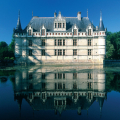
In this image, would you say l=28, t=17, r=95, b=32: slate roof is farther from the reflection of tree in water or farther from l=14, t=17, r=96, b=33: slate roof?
the reflection of tree in water

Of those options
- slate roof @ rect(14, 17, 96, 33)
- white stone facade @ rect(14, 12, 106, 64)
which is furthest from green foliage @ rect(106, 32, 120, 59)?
white stone facade @ rect(14, 12, 106, 64)

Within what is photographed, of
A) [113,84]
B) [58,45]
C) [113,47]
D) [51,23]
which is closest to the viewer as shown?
[113,84]

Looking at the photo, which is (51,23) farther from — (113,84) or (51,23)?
(113,84)

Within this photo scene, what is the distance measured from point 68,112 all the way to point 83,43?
2807 cm

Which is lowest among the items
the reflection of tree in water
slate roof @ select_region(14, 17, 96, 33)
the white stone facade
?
the reflection of tree in water

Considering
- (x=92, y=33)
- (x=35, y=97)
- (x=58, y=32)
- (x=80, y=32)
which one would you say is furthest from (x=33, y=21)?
(x=35, y=97)

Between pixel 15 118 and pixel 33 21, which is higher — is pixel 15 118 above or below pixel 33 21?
below

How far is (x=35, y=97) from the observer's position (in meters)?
5.14

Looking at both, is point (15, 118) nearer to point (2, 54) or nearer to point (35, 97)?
point (35, 97)

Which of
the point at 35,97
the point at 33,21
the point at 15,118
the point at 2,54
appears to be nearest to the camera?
the point at 15,118

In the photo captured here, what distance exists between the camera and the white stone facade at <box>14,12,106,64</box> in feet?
99.1

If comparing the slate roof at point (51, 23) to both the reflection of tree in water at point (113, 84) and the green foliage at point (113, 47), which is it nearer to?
the green foliage at point (113, 47)

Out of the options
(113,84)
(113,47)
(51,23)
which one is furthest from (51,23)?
(113,84)

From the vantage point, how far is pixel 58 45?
101ft
